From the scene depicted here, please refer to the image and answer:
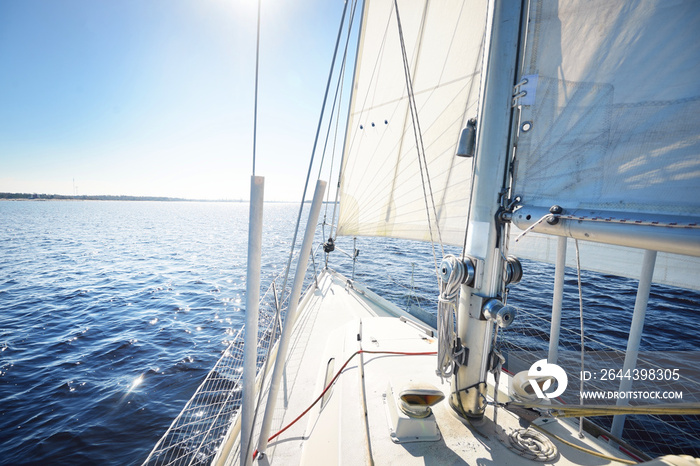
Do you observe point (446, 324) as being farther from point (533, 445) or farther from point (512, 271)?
point (533, 445)

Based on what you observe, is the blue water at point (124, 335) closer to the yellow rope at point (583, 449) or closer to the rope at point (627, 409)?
the yellow rope at point (583, 449)

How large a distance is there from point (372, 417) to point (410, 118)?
5109mm

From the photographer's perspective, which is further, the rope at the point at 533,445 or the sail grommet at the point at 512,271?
the sail grommet at the point at 512,271

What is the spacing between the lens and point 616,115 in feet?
6.21

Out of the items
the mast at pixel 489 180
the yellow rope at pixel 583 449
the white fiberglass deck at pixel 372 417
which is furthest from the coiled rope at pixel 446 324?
the yellow rope at pixel 583 449

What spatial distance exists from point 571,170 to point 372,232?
17.2 ft

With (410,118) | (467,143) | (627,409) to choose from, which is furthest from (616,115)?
(410,118)

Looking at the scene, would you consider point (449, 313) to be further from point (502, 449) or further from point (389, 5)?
point (389, 5)

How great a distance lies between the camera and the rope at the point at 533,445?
2150 millimetres

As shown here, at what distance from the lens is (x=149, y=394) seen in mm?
6793

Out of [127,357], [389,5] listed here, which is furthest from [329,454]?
[127,357]

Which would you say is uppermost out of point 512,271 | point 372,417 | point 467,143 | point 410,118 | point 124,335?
point 410,118

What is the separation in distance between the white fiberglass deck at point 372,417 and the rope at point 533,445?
48 mm

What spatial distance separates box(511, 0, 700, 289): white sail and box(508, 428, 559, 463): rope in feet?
5.51
